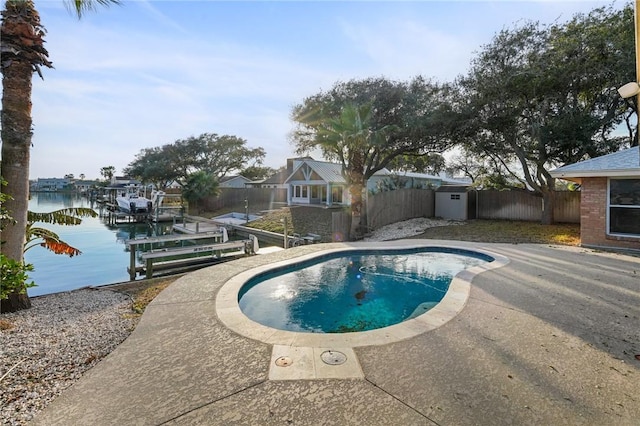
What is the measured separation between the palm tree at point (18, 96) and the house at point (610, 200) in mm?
12409

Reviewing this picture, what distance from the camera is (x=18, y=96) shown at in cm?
461

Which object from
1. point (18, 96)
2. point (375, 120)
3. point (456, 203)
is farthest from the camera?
point (456, 203)

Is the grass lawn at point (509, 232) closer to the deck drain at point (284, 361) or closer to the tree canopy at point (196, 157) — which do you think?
the deck drain at point (284, 361)

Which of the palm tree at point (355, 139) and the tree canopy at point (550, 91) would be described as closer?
the tree canopy at point (550, 91)

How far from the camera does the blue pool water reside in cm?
548

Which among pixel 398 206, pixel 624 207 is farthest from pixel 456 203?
pixel 624 207

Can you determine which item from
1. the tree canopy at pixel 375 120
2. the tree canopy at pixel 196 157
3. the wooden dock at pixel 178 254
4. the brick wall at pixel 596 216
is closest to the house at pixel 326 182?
the tree canopy at pixel 375 120

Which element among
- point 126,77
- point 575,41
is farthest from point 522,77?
point 126,77

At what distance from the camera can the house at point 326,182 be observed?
2223 centimetres

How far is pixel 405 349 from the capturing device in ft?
11.0

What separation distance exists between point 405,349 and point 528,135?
15223 mm

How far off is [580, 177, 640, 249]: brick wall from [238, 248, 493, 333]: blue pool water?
3.90 metres

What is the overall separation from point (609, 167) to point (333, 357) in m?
10.4

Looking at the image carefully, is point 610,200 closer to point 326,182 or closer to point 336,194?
point 326,182
